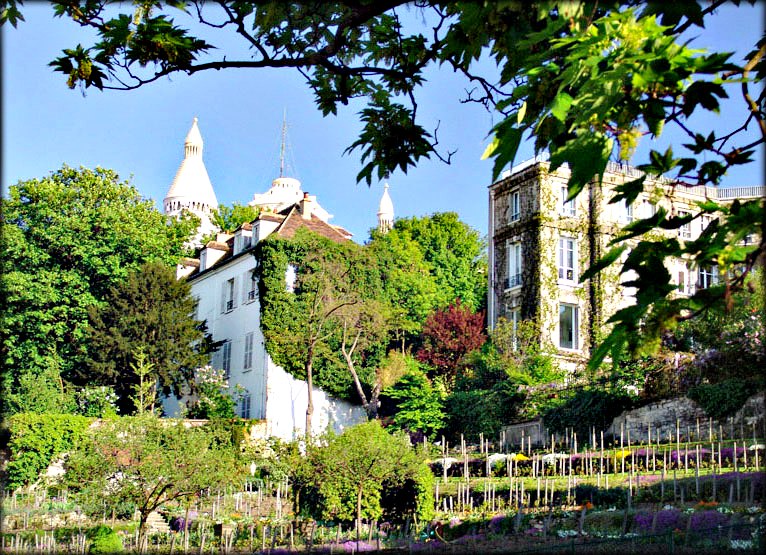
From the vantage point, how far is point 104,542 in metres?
19.7

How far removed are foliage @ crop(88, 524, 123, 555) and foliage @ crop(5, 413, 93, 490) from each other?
12430mm

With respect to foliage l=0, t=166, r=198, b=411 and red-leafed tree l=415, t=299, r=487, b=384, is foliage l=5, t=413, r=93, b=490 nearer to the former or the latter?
foliage l=0, t=166, r=198, b=411

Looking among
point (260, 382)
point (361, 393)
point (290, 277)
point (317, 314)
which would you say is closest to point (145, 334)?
point (260, 382)

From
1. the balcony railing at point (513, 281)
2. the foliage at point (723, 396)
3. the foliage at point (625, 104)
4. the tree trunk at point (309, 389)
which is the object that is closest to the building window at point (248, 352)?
the tree trunk at point (309, 389)

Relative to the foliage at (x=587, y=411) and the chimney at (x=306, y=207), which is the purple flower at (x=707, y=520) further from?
the chimney at (x=306, y=207)

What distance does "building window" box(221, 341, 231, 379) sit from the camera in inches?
1654

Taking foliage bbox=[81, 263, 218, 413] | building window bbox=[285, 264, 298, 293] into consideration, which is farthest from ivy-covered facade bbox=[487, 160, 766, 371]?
foliage bbox=[81, 263, 218, 413]

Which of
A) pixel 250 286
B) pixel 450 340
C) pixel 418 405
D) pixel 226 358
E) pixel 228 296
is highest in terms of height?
pixel 250 286

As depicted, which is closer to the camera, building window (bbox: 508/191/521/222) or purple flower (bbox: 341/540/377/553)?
purple flower (bbox: 341/540/377/553)

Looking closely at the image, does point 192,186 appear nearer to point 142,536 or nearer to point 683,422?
point 683,422

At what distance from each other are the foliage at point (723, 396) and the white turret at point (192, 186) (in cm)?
7268

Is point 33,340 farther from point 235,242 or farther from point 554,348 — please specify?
point 554,348

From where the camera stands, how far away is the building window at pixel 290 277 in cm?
3956

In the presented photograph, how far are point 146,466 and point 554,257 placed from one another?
22592 millimetres
